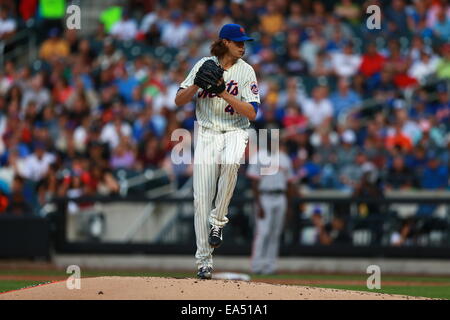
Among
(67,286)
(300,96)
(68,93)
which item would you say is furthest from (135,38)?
(67,286)

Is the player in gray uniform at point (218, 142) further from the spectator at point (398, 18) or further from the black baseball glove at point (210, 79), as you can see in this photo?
the spectator at point (398, 18)

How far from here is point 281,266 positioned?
55.6 ft

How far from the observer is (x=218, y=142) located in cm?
981

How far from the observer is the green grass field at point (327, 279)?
1277 centimetres

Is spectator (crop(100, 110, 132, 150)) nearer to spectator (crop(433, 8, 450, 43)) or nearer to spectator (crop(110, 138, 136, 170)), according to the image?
spectator (crop(110, 138, 136, 170))

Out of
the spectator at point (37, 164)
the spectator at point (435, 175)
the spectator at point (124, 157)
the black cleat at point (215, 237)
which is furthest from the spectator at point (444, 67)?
the black cleat at point (215, 237)

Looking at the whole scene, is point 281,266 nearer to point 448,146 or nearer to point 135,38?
point 448,146

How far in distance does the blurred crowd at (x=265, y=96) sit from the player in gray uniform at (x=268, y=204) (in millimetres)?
1977

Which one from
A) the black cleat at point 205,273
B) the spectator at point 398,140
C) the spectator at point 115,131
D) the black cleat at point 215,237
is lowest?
the black cleat at point 205,273

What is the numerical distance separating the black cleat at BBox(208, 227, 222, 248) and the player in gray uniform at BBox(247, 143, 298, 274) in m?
5.73

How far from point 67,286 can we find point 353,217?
8372 millimetres

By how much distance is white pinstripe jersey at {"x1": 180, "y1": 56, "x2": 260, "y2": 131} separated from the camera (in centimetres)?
978

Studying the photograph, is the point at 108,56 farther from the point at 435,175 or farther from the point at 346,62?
the point at 435,175

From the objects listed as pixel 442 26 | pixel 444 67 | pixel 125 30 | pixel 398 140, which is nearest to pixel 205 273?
pixel 398 140
